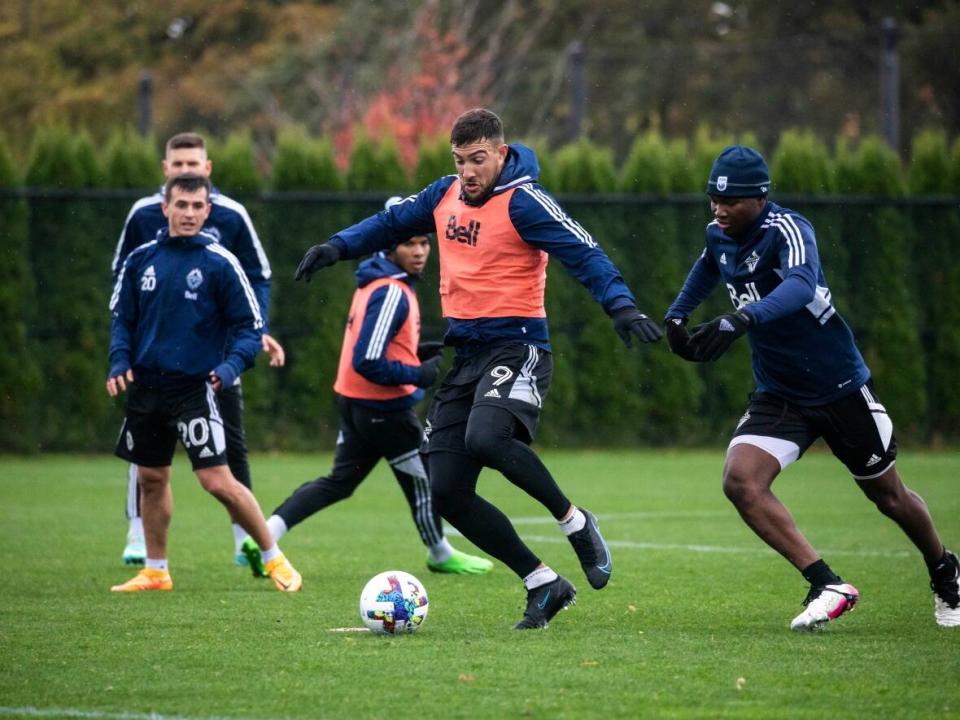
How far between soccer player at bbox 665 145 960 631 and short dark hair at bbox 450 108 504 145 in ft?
3.19

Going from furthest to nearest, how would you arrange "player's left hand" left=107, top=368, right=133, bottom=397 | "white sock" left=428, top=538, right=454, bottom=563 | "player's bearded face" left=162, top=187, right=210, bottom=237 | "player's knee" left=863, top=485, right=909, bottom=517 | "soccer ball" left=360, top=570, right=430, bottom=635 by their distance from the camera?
"white sock" left=428, top=538, right=454, bottom=563, "player's bearded face" left=162, top=187, right=210, bottom=237, "player's left hand" left=107, top=368, right=133, bottom=397, "player's knee" left=863, top=485, right=909, bottom=517, "soccer ball" left=360, top=570, right=430, bottom=635

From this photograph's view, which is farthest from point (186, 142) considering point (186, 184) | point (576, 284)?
point (576, 284)

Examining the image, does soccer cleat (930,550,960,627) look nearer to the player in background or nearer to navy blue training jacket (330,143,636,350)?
navy blue training jacket (330,143,636,350)

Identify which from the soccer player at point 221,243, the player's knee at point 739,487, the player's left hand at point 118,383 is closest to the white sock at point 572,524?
the player's knee at point 739,487

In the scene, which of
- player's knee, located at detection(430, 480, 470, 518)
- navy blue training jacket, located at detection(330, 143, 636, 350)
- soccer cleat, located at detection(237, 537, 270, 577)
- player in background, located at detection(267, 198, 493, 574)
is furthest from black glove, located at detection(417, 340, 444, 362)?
player's knee, located at detection(430, 480, 470, 518)

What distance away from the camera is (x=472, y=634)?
6.71m

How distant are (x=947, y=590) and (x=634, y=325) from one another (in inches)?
75.1

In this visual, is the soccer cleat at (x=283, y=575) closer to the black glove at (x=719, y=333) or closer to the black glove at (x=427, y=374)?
the black glove at (x=427, y=374)

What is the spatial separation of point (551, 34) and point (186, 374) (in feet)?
99.7

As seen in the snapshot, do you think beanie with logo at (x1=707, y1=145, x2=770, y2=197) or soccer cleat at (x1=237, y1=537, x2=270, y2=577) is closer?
beanie with logo at (x1=707, y1=145, x2=770, y2=197)

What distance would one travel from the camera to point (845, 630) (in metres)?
6.83

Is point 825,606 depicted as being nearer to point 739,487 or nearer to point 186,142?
point 739,487

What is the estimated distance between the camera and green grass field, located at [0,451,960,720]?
5.22 m

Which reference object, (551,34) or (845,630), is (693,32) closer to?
(551,34)
